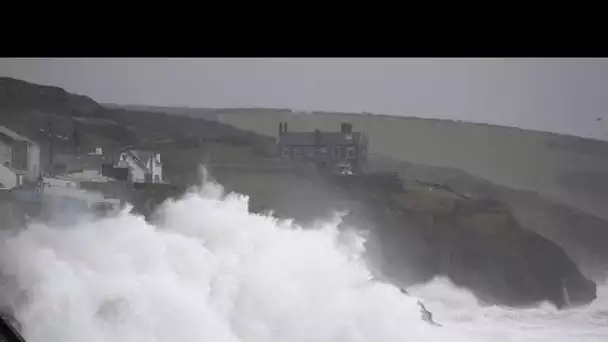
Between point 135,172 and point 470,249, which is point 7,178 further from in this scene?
point 470,249

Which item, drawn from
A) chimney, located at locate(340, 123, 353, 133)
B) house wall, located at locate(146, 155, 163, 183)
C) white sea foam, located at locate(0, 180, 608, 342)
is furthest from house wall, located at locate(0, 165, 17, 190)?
chimney, located at locate(340, 123, 353, 133)

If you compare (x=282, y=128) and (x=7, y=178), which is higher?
Result: (x=282, y=128)

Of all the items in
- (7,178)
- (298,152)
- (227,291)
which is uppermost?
(298,152)

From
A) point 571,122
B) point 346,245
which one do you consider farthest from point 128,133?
point 571,122

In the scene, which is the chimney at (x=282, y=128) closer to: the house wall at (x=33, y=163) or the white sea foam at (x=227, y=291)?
the white sea foam at (x=227, y=291)

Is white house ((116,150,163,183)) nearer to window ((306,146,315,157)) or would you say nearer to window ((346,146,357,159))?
window ((306,146,315,157))

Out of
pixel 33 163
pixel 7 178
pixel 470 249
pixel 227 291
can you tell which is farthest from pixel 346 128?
pixel 7 178
